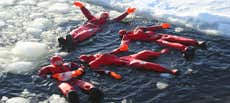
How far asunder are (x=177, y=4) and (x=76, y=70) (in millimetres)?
5710

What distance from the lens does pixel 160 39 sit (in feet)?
37.8

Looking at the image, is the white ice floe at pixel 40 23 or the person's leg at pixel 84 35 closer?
the person's leg at pixel 84 35

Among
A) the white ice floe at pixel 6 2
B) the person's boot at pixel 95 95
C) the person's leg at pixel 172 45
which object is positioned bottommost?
the person's boot at pixel 95 95

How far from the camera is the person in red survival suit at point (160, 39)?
10.7 metres

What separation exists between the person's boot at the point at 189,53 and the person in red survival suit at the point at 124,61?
607mm

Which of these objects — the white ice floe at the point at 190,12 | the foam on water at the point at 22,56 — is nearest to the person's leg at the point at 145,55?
the white ice floe at the point at 190,12

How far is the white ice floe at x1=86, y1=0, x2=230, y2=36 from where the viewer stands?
40.5 feet

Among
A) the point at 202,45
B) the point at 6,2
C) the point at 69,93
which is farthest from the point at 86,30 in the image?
the point at 6,2

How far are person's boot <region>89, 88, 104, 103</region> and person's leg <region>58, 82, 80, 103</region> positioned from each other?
30cm

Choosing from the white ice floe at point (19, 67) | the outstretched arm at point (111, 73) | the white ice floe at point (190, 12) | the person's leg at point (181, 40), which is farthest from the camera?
the white ice floe at point (190, 12)

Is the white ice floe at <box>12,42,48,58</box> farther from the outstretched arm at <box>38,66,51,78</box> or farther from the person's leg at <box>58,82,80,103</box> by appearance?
the person's leg at <box>58,82,80,103</box>

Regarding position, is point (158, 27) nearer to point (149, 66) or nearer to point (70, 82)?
point (149, 66)

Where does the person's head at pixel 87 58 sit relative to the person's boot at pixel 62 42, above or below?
below

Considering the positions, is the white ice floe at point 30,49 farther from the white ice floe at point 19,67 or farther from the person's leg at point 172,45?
the person's leg at point 172,45
